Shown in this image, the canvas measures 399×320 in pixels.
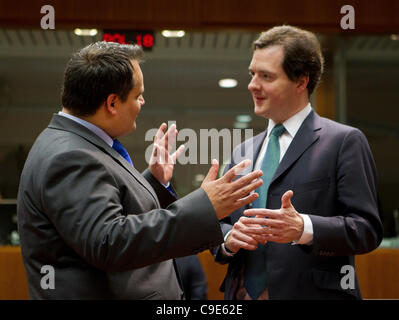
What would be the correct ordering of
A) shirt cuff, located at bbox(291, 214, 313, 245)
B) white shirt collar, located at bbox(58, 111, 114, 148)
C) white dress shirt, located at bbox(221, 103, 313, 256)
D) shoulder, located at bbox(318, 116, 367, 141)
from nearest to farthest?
white shirt collar, located at bbox(58, 111, 114, 148) < shirt cuff, located at bbox(291, 214, 313, 245) < shoulder, located at bbox(318, 116, 367, 141) < white dress shirt, located at bbox(221, 103, 313, 256)

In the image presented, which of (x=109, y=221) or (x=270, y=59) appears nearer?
(x=109, y=221)

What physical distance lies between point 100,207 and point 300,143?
0.81m

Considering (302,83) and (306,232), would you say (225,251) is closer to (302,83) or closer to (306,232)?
(306,232)

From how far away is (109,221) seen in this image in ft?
3.71

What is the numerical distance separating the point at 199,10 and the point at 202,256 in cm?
178

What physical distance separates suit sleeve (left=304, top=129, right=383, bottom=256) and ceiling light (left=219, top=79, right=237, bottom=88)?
3625mm

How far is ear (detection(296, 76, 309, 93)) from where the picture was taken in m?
1.77

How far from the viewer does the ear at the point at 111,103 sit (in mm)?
1358

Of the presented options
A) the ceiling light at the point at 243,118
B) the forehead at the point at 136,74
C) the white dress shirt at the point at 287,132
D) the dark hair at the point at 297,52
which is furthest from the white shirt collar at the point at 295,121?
the ceiling light at the point at 243,118

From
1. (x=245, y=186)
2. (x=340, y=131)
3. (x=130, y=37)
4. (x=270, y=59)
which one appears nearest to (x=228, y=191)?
(x=245, y=186)

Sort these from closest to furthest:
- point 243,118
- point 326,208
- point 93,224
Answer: point 93,224 < point 326,208 < point 243,118

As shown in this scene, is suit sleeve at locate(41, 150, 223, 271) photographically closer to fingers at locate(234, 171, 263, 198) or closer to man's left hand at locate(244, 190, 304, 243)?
fingers at locate(234, 171, 263, 198)

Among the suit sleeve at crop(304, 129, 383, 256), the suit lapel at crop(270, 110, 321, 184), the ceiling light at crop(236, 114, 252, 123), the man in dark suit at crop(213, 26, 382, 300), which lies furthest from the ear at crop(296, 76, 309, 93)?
the ceiling light at crop(236, 114, 252, 123)

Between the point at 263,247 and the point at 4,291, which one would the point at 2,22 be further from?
the point at 263,247
